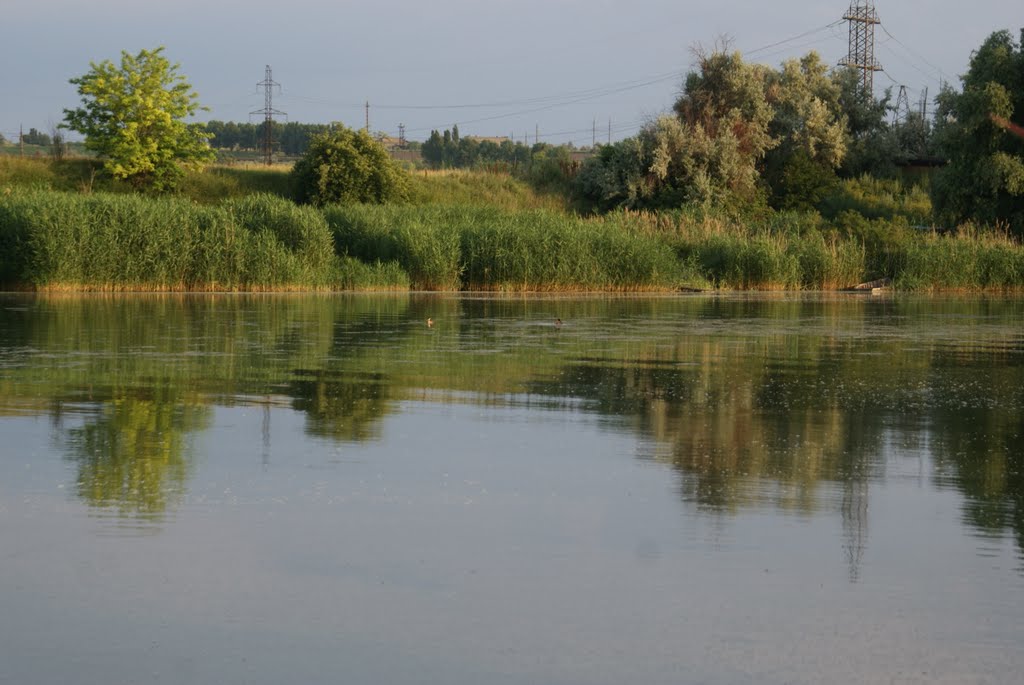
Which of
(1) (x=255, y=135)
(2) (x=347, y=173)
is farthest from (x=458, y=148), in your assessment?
(2) (x=347, y=173)

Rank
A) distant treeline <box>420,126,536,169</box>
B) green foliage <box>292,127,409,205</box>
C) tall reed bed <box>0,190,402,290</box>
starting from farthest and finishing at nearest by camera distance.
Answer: distant treeline <box>420,126,536,169</box> < green foliage <box>292,127,409,205</box> < tall reed bed <box>0,190,402,290</box>

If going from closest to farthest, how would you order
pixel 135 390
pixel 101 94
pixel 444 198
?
pixel 135 390, pixel 101 94, pixel 444 198

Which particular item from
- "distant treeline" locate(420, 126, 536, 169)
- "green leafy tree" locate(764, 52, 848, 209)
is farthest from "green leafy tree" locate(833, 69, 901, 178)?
"distant treeline" locate(420, 126, 536, 169)

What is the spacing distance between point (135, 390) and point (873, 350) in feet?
39.7

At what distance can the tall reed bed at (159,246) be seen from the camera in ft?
120

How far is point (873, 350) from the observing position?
21547 millimetres

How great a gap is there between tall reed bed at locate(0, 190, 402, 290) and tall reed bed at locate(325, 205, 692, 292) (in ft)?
4.85

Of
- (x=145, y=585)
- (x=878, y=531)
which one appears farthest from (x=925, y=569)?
(x=145, y=585)

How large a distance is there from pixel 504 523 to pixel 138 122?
54.5 meters

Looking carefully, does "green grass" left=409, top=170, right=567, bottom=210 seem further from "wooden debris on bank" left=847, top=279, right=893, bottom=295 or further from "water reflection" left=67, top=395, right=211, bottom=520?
"water reflection" left=67, top=395, right=211, bottom=520

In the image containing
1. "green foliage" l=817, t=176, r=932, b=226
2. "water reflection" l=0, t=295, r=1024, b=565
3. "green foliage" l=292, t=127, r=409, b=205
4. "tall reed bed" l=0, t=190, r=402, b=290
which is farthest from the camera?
"green foliage" l=817, t=176, r=932, b=226

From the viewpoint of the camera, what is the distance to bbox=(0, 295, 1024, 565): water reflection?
9859 millimetres

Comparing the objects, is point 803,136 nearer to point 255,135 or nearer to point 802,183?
point 802,183

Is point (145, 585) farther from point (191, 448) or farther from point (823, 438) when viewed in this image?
point (823, 438)
